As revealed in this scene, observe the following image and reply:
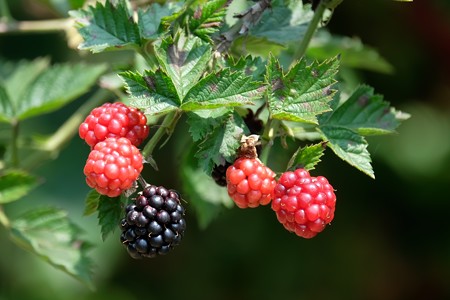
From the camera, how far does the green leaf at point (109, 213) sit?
1.83 metres

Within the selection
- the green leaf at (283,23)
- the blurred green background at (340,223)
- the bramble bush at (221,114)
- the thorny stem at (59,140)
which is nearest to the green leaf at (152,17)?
the bramble bush at (221,114)

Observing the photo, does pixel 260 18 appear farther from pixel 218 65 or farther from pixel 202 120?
pixel 202 120

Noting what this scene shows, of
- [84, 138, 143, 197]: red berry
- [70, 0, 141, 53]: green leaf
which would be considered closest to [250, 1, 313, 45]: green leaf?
[70, 0, 141, 53]: green leaf

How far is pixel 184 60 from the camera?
1863mm

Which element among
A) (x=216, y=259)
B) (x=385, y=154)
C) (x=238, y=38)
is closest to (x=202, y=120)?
(x=238, y=38)

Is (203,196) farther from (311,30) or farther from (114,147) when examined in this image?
(114,147)

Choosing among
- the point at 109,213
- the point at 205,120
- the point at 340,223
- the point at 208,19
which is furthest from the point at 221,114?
the point at 340,223

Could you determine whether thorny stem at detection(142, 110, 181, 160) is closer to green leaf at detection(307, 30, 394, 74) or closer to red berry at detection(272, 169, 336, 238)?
red berry at detection(272, 169, 336, 238)

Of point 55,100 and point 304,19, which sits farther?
point 55,100

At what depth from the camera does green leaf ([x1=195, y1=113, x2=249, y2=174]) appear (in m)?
1.80

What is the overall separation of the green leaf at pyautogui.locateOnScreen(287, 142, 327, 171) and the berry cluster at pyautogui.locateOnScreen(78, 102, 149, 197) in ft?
1.21

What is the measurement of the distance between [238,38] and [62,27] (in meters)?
1.15

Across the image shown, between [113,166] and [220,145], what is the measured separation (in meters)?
0.27

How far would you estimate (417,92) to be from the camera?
12.8 feet
